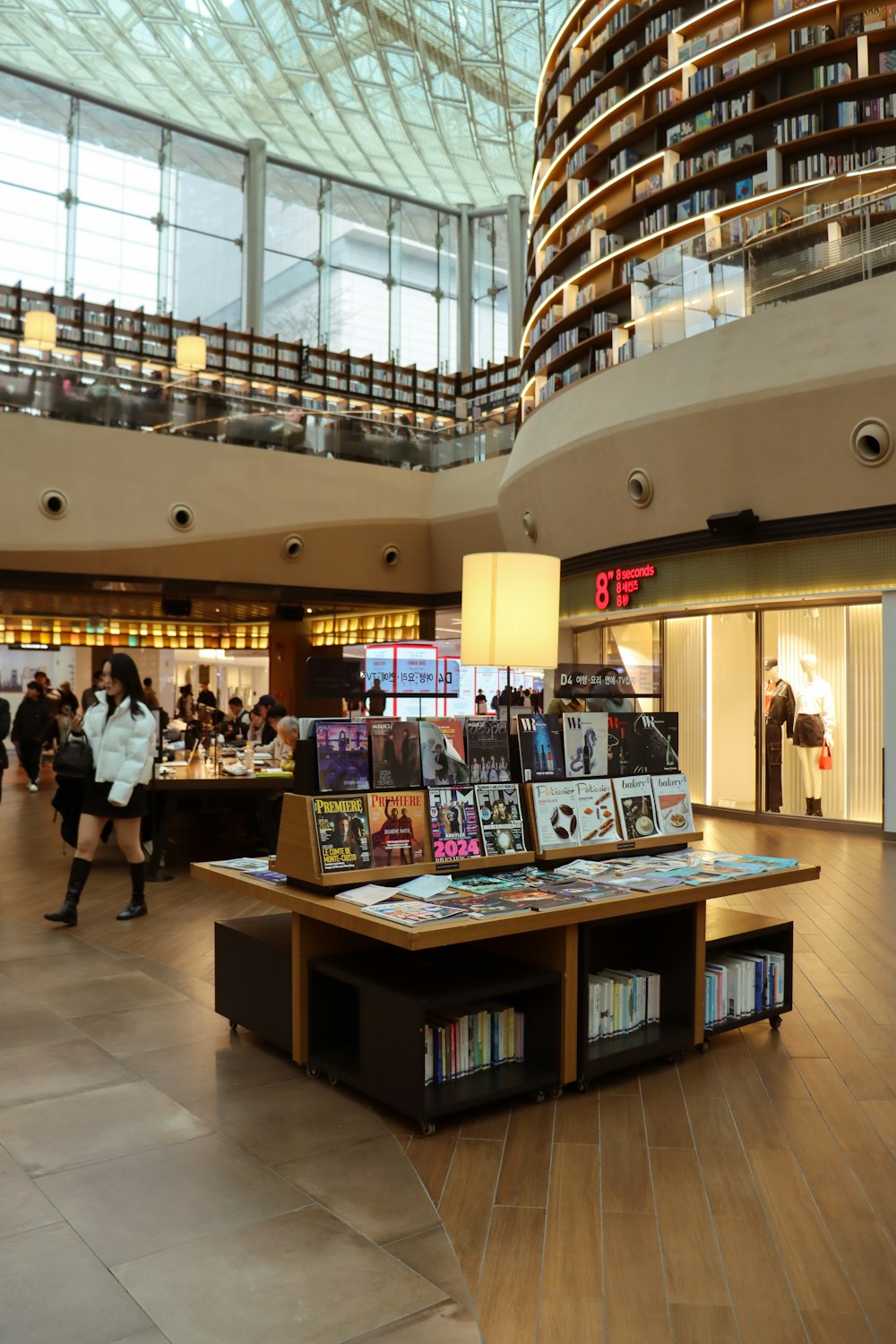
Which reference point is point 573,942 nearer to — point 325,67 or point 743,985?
point 743,985

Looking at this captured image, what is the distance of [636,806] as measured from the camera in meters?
4.39

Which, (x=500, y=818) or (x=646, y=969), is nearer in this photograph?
(x=500, y=818)

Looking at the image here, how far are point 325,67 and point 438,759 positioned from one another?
2287 cm

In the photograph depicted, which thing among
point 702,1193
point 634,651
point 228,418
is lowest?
point 702,1193

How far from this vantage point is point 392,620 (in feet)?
61.5

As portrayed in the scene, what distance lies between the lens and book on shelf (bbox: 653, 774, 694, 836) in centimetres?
447

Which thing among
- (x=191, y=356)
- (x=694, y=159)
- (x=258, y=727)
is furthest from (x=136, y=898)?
(x=191, y=356)

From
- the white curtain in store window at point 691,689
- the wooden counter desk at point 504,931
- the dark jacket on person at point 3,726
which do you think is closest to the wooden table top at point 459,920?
the wooden counter desk at point 504,931

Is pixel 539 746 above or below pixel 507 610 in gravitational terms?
below

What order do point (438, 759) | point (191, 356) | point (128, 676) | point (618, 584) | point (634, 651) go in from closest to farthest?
point (438, 759), point (128, 676), point (618, 584), point (634, 651), point (191, 356)

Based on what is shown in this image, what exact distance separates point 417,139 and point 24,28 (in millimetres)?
8848

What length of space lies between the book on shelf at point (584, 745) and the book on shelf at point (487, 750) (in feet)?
0.87

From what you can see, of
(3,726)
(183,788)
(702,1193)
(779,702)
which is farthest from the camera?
(779,702)

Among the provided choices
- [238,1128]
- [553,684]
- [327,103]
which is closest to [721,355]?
[553,684]
